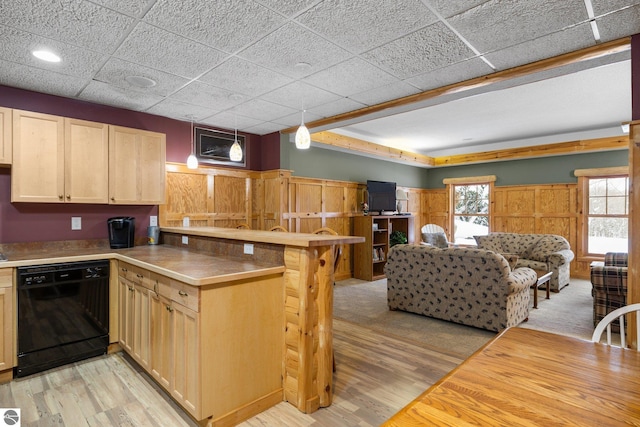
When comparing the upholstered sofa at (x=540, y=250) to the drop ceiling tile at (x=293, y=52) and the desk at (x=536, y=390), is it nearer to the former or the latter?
the drop ceiling tile at (x=293, y=52)

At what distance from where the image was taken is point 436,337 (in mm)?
3605

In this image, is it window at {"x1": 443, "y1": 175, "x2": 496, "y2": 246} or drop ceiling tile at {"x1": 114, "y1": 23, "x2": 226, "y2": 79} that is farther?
window at {"x1": 443, "y1": 175, "x2": 496, "y2": 246}

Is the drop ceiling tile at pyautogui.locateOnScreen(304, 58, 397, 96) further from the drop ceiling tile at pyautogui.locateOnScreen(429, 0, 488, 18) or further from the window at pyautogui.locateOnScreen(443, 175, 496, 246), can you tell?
the window at pyautogui.locateOnScreen(443, 175, 496, 246)

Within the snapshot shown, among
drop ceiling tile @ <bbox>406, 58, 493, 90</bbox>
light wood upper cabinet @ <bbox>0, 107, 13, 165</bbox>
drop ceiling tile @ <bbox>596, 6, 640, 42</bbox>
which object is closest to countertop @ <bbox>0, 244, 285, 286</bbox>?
light wood upper cabinet @ <bbox>0, 107, 13, 165</bbox>

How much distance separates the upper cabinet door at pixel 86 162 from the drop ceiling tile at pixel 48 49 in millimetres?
605

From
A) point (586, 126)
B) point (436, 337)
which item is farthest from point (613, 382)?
point (586, 126)

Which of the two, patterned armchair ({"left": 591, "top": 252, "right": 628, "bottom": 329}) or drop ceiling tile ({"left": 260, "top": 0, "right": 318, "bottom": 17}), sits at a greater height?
drop ceiling tile ({"left": 260, "top": 0, "right": 318, "bottom": 17})

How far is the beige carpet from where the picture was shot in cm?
352

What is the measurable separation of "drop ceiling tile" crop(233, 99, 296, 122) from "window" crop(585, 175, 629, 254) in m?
6.28

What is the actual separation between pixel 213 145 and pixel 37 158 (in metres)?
2.07

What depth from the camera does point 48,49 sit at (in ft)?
8.29

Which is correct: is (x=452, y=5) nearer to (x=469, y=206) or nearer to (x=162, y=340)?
(x=162, y=340)

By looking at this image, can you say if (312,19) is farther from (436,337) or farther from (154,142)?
(436,337)

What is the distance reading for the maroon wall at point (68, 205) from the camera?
130 inches
